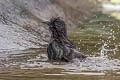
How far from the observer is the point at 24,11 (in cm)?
1547

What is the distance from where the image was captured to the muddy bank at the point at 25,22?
41.1 feet

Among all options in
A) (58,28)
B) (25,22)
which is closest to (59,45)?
(58,28)

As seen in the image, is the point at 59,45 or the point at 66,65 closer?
the point at 66,65

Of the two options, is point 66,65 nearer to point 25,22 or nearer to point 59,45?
point 59,45

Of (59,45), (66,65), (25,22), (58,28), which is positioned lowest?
(66,65)

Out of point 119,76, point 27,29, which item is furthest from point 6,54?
point 119,76

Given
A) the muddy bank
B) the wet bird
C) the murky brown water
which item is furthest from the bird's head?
the muddy bank

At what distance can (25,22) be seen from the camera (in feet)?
47.6

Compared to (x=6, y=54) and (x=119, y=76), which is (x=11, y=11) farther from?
(x=119, y=76)

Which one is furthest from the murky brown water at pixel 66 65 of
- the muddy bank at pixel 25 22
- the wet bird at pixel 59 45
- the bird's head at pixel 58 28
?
the muddy bank at pixel 25 22

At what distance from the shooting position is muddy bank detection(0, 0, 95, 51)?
493 inches

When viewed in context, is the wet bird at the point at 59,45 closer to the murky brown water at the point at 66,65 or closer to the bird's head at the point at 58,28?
the bird's head at the point at 58,28

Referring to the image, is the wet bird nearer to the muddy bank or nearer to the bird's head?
the bird's head

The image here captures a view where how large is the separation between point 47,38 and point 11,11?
161cm
